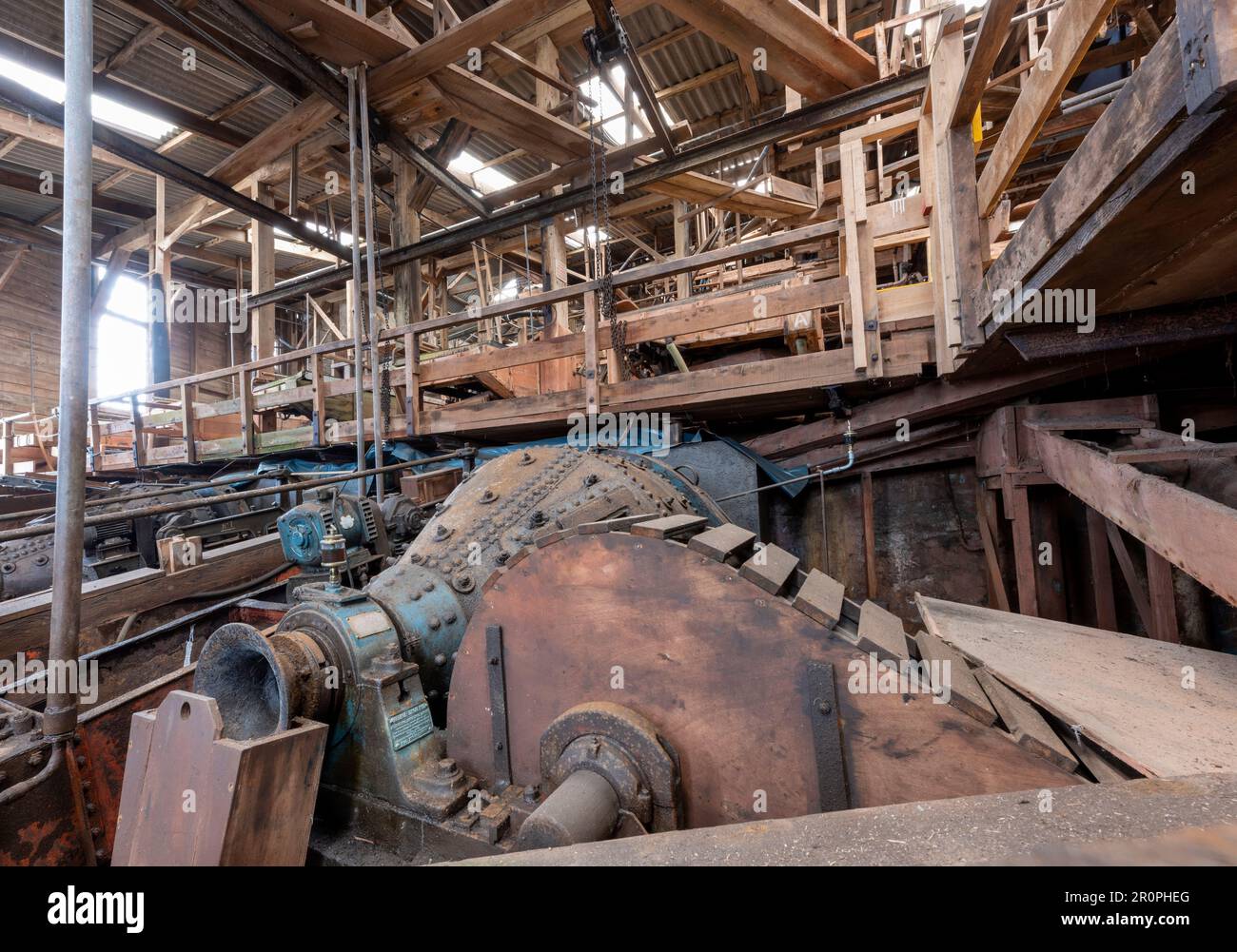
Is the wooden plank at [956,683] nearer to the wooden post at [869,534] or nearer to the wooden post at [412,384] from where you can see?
the wooden post at [869,534]

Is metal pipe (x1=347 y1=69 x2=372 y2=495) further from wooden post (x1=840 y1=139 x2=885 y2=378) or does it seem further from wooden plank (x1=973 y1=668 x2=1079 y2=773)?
wooden plank (x1=973 y1=668 x2=1079 y2=773)

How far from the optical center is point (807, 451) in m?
4.85

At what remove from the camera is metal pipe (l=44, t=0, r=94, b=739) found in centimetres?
177

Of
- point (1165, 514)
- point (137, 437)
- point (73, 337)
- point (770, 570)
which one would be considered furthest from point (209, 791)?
point (137, 437)

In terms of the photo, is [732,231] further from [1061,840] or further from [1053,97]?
[1061,840]

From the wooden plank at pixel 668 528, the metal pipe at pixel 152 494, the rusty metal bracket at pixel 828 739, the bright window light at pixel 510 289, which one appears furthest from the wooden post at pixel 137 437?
the rusty metal bracket at pixel 828 739

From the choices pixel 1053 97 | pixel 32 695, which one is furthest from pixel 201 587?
pixel 1053 97

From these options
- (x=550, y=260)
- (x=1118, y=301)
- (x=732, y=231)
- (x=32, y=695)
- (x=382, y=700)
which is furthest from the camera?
(x=732, y=231)

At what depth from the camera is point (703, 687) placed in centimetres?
161

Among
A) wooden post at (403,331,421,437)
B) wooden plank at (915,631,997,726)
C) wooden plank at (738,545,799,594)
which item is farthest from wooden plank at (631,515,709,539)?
wooden post at (403,331,421,437)

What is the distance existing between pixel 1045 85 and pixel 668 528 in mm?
2235

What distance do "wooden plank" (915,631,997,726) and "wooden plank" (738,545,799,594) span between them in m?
0.43

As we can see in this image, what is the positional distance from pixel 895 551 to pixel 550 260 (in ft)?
17.2

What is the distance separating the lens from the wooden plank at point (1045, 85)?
1693mm
